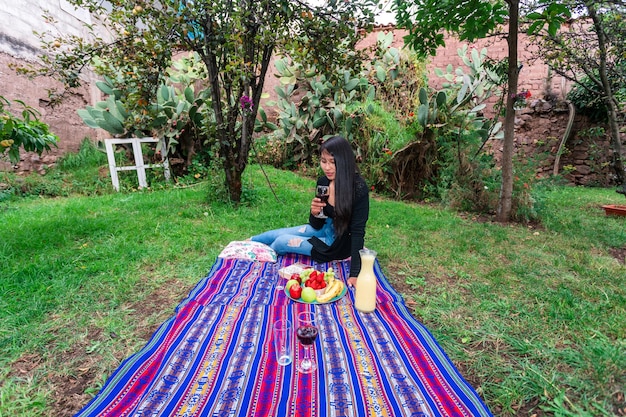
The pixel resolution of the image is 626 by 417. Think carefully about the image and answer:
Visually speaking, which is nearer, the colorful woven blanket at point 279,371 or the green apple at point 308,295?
the colorful woven blanket at point 279,371

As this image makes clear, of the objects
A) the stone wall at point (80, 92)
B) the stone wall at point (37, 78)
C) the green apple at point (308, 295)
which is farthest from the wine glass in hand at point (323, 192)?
the stone wall at point (37, 78)

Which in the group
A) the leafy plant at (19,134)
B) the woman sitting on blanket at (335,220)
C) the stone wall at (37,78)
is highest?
the stone wall at (37,78)

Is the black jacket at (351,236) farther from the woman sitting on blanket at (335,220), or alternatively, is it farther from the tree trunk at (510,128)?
the tree trunk at (510,128)

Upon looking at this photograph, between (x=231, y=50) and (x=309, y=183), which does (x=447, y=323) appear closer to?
(x=231, y=50)

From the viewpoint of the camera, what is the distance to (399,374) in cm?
147

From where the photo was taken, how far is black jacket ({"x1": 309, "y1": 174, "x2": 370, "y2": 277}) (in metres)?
2.28

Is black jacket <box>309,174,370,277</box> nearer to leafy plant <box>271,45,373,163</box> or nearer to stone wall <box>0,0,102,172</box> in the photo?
leafy plant <box>271,45,373,163</box>

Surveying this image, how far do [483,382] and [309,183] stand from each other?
457 centimetres

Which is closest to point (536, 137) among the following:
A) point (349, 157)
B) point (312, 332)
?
point (349, 157)

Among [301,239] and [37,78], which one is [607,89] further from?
[37,78]

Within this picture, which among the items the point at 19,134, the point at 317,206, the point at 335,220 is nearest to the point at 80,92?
the point at 19,134

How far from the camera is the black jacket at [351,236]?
2279 mm

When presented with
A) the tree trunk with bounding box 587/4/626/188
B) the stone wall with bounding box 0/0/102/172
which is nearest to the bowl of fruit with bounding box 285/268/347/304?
the tree trunk with bounding box 587/4/626/188

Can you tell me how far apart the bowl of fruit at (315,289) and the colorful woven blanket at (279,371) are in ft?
0.15
